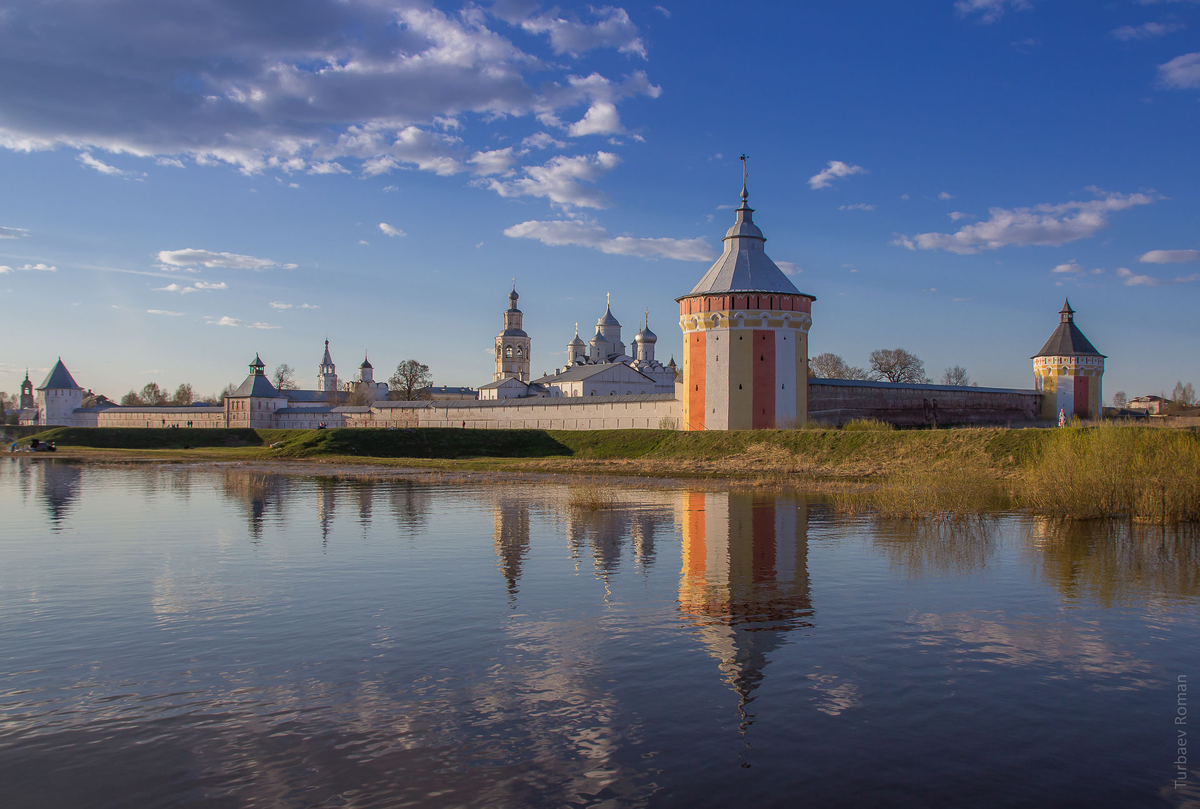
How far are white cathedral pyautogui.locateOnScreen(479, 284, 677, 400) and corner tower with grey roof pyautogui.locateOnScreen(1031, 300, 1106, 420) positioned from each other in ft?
97.4

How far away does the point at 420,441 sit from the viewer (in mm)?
39750

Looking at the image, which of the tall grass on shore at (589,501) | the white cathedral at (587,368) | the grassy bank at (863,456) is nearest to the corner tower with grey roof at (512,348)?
the white cathedral at (587,368)

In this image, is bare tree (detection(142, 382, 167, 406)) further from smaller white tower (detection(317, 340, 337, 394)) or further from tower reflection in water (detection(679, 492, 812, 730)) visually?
tower reflection in water (detection(679, 492, 812, 730))

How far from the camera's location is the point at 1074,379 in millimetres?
42594

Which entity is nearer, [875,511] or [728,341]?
[875,511]

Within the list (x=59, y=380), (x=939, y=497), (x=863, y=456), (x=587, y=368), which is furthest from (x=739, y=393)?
(x=59, y=380)

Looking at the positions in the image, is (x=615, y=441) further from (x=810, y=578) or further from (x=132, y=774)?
(x=132, y=774)

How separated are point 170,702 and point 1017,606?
7663 millimetres

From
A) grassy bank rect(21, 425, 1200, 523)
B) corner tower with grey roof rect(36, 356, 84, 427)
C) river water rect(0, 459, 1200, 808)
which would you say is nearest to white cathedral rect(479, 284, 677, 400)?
grassy bank rect(21, 425, 1200, 523)

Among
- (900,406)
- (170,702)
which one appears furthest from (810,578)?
(900,406)

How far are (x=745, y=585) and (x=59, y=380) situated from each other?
79438 millimetres

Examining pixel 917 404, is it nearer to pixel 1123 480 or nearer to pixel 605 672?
pixel 1123 480

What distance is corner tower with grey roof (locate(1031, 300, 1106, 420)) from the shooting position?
42531mm

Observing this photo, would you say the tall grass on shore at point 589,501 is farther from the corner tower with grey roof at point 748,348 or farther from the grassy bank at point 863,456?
the corner tower with grey roof at point 748,348
